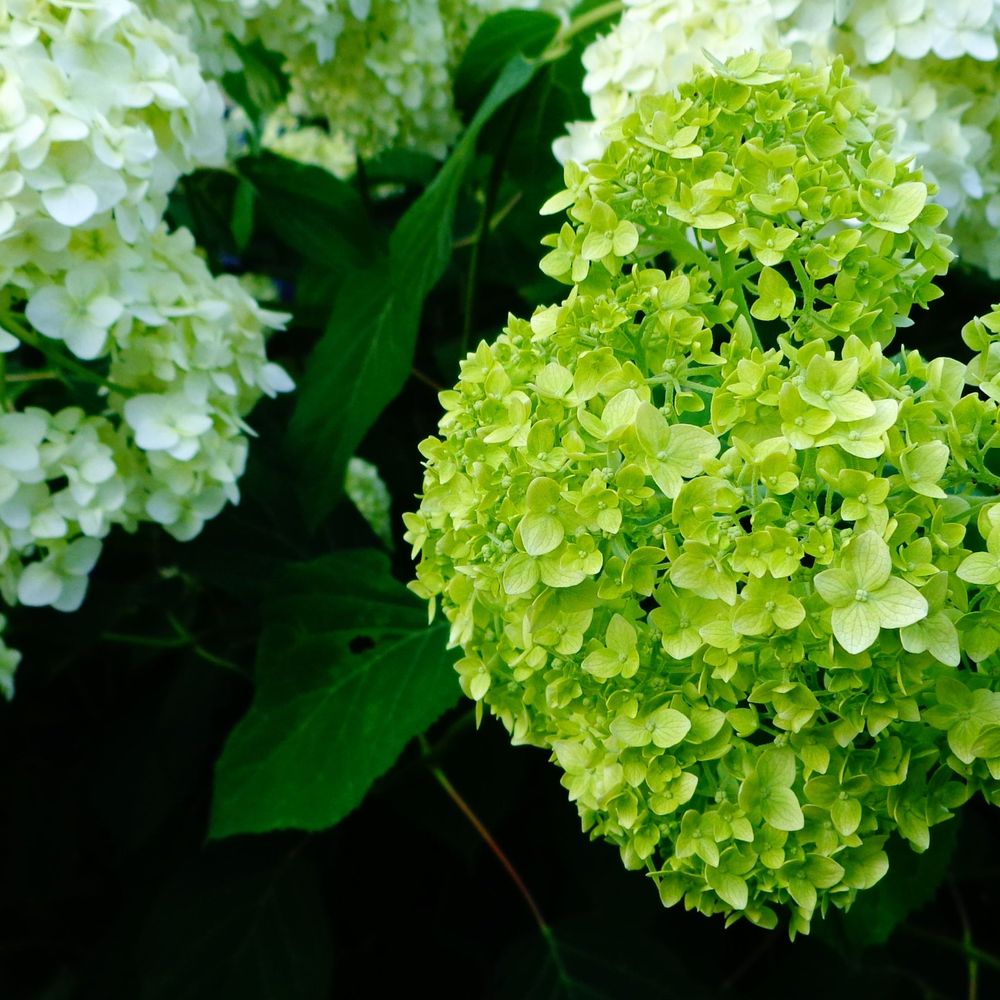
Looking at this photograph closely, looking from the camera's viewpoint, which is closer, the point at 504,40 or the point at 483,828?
the point at 483,828

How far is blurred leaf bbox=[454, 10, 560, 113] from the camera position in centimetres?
92

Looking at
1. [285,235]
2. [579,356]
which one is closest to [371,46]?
[285,235]

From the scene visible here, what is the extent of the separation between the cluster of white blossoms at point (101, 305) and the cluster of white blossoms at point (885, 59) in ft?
0.80

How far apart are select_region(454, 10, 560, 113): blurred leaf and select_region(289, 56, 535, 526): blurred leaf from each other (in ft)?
0.33

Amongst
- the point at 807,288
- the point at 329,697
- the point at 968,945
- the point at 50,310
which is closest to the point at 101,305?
the point at 50,310

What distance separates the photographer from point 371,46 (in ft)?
3.07

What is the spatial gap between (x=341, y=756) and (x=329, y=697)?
0.17 feet

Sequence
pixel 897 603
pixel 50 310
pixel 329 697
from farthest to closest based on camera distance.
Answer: pixel 329 697, pixel 50 310, pixel 897 603

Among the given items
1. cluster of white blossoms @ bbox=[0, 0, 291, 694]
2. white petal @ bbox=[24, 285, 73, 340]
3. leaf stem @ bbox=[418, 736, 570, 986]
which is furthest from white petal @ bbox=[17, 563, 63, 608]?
leaf stem @ bbox=[418, 736, 570, 986]

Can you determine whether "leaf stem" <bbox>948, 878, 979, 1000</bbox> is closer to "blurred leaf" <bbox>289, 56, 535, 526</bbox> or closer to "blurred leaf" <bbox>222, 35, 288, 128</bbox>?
"blurred leaf" <bbox>289, 56, 535, 526</bbox>

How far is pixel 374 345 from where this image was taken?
836 millimetres

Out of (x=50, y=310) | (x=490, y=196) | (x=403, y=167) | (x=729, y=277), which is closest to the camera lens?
(x=729, y=277)

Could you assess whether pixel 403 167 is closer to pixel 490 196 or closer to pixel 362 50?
pixel 362 50

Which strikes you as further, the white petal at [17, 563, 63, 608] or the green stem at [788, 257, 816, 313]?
the white petal at [17, 563, 63, 608]
